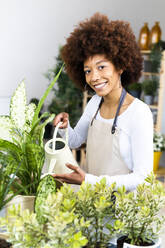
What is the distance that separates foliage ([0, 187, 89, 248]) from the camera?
54 centimetres

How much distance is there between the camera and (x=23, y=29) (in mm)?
4211

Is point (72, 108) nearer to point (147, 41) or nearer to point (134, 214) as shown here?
point (147, 41)

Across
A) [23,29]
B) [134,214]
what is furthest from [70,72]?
[23,29]

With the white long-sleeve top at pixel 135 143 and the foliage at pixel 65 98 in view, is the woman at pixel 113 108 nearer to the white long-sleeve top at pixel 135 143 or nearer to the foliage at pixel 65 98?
the white long-sleeve top at pixel 135 143

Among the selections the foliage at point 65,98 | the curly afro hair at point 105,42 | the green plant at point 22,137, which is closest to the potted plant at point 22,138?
the green plant at point 22,137

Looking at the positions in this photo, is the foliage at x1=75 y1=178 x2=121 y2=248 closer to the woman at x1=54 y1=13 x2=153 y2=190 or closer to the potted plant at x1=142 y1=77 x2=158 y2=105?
the woman at x1=54 y1=13 x2=153 y2=190

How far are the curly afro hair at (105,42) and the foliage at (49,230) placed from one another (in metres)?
0.92

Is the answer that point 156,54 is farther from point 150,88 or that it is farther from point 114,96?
point 114,96

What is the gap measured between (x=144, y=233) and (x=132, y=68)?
3.34 feet

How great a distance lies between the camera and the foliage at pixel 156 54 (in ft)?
11.7

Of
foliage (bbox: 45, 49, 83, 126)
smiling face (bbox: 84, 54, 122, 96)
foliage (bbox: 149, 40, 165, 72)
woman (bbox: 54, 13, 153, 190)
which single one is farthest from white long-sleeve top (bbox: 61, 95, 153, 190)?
foliage (bbox: 45, 49, 83, 126)

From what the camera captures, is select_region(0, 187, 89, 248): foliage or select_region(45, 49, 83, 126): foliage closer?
select_region(0, 187, 89, 248): foliage

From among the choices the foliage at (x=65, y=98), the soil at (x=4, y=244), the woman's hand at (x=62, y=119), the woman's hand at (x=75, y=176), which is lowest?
the soil at (x=4, y=244)

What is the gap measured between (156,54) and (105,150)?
2.38 m
